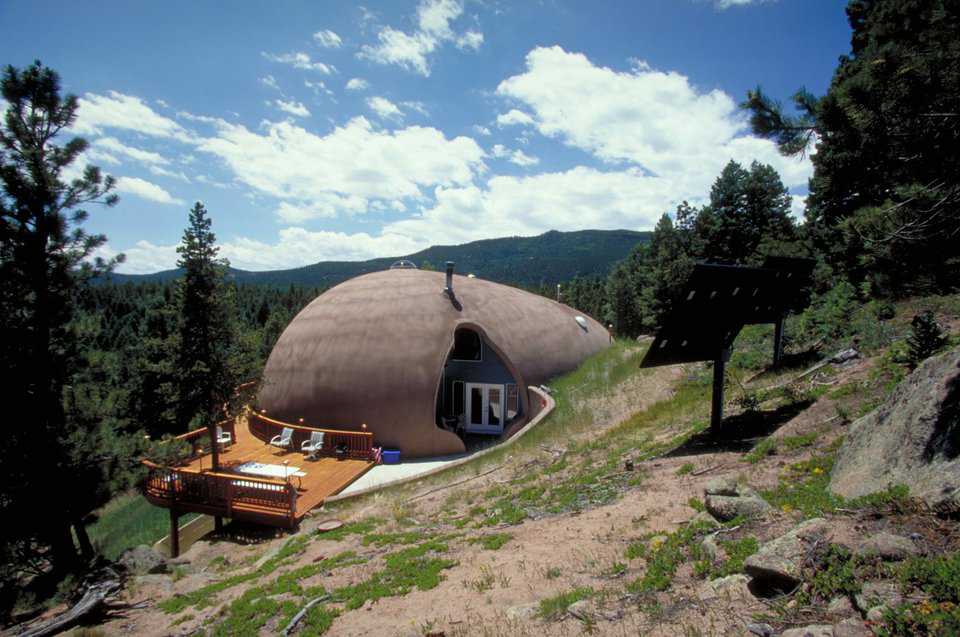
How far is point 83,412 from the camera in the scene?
999 cm

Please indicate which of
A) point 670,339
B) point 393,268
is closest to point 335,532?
point 670,339

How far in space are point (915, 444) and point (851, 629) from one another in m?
2.51

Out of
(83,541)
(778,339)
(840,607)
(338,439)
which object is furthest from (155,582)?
(778,339)

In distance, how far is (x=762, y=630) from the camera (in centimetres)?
296

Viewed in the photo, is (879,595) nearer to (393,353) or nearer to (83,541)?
(83,541)

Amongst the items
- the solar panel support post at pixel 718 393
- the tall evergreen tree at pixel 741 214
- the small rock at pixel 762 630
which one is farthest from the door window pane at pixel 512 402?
the tall evergreen tree at pixel 741 214

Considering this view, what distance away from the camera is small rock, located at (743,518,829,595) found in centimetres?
328

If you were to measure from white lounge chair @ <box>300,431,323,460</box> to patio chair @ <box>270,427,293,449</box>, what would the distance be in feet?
1.56

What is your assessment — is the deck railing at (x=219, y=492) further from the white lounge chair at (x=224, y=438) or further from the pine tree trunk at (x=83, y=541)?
the white lounge chair at (x=224, y=438)

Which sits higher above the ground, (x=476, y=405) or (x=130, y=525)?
(x=476, y=405)

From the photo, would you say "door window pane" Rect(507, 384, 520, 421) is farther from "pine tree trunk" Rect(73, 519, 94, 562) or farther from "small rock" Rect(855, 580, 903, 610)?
"small rock" Rect(855, 580, 903, 610)

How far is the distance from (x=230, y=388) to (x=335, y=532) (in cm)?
717

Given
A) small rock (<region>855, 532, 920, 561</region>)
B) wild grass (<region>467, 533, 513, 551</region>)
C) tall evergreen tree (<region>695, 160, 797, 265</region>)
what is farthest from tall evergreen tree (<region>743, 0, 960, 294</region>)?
tall evergreen tree (<region>695, 160, 797, 265</region>)

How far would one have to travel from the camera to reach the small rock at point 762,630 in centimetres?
293
